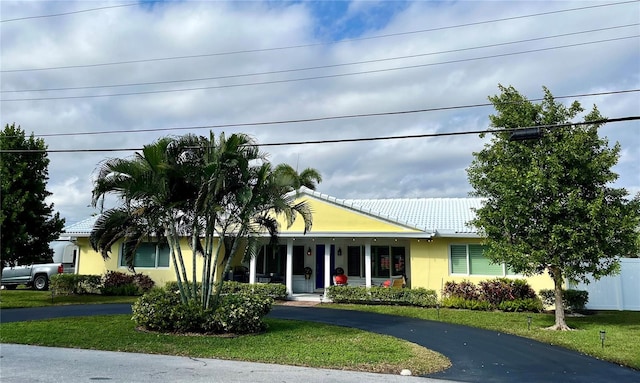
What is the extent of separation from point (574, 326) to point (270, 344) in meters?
9.09

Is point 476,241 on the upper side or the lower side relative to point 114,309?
upper

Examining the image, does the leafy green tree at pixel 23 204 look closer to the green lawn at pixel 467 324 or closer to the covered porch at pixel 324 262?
the green lawn at pixel 467 324

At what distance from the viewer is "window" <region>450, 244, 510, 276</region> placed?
17.8 metres

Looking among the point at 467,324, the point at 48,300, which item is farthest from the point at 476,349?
the point at 48,300

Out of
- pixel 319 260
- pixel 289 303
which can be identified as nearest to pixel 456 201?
pixel 319 260

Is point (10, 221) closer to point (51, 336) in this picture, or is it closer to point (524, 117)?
point (51, 336)

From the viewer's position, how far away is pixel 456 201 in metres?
23.5

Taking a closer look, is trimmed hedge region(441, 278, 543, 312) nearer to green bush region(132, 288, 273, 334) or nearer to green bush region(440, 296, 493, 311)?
green bush region(440, 296, 493, 311)

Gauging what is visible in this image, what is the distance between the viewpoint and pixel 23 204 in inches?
653

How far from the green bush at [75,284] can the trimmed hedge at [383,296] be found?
10771 millimetres

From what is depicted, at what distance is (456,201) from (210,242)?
1521 centimetres

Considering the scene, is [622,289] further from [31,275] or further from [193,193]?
[31,275]

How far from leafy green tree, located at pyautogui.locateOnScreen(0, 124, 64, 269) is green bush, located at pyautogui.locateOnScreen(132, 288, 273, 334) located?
8.23 m

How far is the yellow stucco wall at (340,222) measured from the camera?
61.0ft
